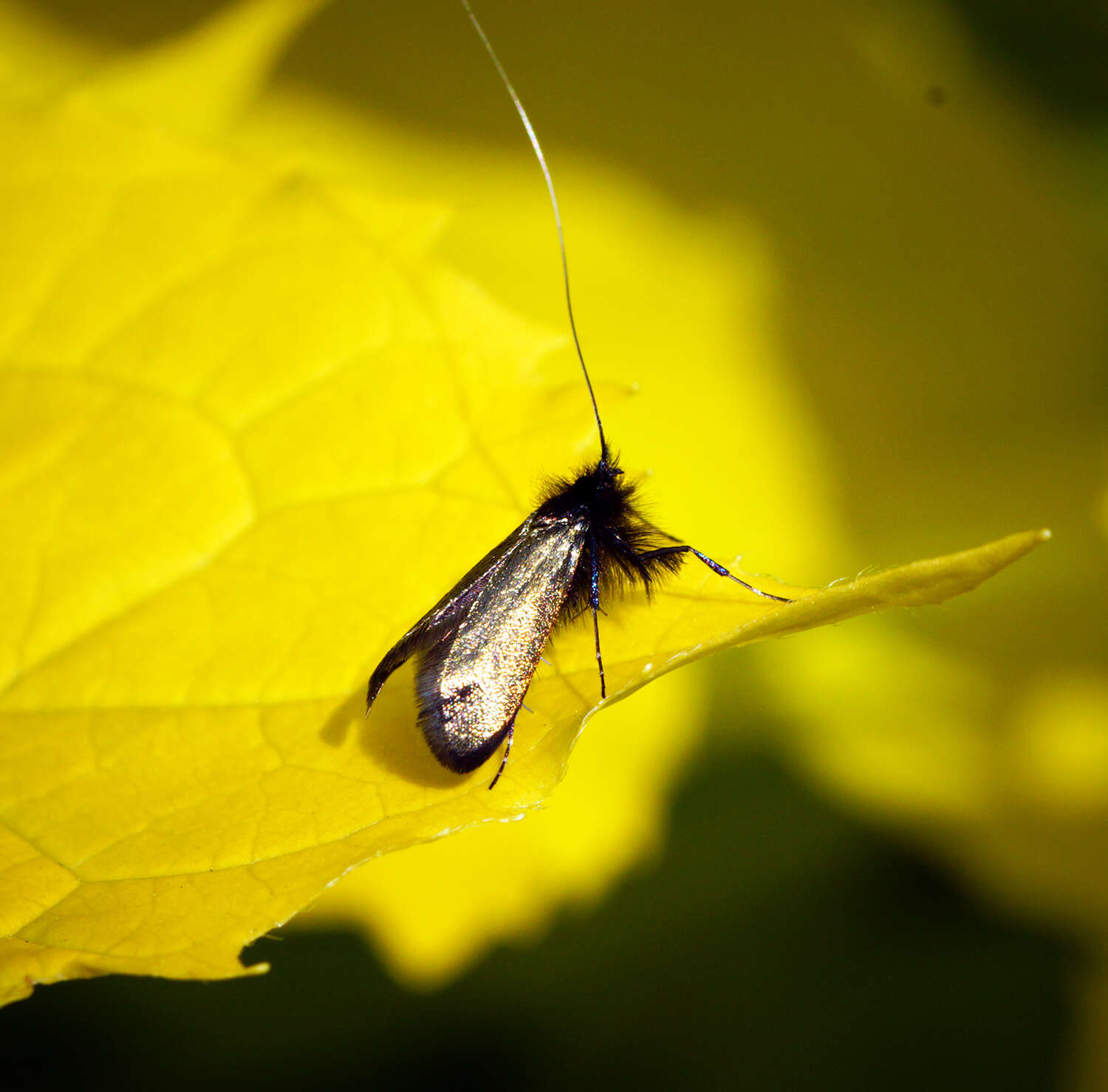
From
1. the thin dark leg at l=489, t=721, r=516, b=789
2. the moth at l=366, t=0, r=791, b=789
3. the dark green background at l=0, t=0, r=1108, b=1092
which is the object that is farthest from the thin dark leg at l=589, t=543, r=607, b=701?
the dark green background at l=0, t=0, r=1108, b=1092

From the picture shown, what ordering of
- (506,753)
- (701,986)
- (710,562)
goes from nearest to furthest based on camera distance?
(506,753), (710,562), (701,986)

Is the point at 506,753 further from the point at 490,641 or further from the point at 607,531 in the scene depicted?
the point at 607,531

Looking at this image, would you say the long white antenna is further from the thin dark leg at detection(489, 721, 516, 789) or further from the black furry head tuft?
the thin dark leg at detection(489, 721, 516, 789)

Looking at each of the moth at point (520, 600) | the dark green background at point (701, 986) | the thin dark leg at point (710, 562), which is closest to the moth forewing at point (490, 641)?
the moth at point (520, 600)

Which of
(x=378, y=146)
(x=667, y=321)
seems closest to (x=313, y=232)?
(x=378, y=146)

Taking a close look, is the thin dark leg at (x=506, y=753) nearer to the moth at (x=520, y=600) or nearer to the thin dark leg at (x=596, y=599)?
the moth at (x=520, y=600)

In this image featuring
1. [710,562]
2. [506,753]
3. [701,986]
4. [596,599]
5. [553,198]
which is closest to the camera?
[506,753]

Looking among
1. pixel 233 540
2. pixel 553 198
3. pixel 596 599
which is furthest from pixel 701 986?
pixel 553 198
